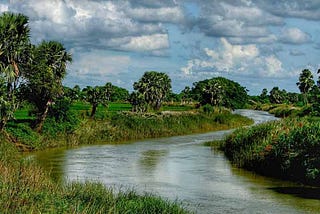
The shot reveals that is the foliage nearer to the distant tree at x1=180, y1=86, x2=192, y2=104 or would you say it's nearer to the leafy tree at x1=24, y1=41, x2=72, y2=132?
the distant tree at x1=180, y1=86, x2=192, y2=104

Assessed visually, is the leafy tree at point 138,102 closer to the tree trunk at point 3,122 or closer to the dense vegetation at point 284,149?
the tree trunk at point 3,122

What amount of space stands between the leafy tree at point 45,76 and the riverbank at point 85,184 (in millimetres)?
1906

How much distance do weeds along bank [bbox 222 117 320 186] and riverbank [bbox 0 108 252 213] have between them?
8308 mm

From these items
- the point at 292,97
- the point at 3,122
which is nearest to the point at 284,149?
the point at 3,122

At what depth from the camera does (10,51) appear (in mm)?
37188

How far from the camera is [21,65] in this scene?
1564 inches

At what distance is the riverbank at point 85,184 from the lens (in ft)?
41.2

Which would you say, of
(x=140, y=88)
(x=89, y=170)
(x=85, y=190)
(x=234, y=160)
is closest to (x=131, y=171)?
(x=89, y=170)

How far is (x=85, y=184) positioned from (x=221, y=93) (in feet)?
294

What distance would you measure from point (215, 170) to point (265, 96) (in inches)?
6644

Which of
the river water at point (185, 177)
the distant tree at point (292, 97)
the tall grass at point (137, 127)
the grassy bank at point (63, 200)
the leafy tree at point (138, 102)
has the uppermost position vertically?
the distant tree at point (292, 97)

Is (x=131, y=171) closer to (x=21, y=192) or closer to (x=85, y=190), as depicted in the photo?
(x=85, y=190)

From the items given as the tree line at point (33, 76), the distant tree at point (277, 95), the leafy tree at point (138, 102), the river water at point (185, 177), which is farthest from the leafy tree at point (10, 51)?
the distant tree at point (277, 95)

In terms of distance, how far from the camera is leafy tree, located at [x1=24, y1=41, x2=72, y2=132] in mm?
41344
